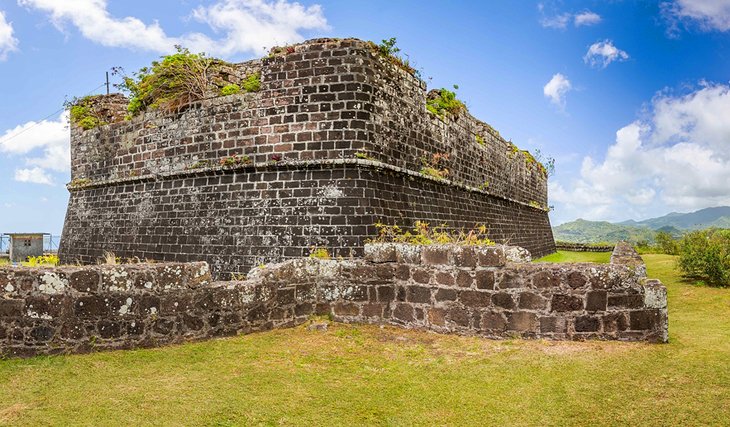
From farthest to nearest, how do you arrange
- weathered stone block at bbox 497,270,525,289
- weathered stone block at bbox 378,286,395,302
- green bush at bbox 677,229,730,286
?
green bush at bbox 677,229,730,286 < weathered stone block at bbox 378,286,395,302 < weathered stone block at bbox 497,270,525,289

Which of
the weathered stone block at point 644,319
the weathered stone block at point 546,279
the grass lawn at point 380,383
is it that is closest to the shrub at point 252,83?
the grass lawn at point 380,383

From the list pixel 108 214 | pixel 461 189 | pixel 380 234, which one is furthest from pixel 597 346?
pixel 108 214

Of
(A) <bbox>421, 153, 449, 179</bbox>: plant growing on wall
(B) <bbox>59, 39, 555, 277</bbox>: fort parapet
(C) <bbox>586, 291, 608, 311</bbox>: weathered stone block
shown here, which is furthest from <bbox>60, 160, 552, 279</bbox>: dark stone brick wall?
(C) <bbox>586, 291, 608, 311</bbox>: weathered stone block

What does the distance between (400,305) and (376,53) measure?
633 cm

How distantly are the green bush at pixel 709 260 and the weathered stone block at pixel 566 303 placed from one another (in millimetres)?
7740

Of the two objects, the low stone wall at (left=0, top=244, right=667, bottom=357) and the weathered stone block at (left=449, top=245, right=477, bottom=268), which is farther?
the weathered stone block at (left=449, top=245, right=477, bottom=268)

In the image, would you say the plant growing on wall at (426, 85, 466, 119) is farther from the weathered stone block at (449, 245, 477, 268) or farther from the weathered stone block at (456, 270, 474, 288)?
the weathered stone block at (456, 270, 474, 288)

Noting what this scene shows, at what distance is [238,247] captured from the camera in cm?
1161

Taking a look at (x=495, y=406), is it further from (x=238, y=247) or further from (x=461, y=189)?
(x=461, y=189)

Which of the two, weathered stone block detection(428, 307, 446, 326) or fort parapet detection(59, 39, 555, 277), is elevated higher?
fort parapet detection(59, 39, 555, 277)

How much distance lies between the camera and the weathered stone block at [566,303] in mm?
6250

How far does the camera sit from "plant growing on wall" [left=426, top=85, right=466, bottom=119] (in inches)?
573

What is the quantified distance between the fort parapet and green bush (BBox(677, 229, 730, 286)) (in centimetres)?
593

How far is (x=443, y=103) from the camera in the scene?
593 inches
